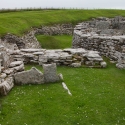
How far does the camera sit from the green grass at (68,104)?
47.1 feet

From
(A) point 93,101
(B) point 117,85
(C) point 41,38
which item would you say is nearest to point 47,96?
(A) point 93,101

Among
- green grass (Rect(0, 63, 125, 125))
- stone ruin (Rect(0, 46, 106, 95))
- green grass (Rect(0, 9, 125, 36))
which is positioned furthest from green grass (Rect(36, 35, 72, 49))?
green grass (Rect(0, 63, 125, 125))

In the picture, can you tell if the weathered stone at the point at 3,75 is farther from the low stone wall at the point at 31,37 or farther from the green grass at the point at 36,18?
the green grass at the point at 36,18

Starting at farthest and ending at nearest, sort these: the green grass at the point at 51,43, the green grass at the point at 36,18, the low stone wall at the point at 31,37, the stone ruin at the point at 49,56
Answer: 1. the green grass at the point at 36,18
2. the green grass at the point at 51,43
3. the low stone wall at the point at 31,37
4. the stone ruin at the point at 49,56

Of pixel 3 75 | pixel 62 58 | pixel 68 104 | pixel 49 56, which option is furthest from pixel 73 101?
pixel 49 56

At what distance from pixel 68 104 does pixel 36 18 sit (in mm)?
34213

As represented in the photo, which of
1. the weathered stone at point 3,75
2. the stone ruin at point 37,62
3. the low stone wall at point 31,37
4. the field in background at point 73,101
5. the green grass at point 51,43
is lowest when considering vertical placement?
the green grass at point 51,43

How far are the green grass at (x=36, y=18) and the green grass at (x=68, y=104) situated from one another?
56.7 ft

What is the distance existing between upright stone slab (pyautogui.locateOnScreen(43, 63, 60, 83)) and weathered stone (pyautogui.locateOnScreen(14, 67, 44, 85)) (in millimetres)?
337

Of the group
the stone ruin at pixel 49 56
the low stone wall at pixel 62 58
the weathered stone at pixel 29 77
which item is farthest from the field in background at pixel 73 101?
the low stone wall at pixel 62 58

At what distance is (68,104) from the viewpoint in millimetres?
15898

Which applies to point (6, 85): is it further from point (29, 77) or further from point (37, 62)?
point (37, 62)

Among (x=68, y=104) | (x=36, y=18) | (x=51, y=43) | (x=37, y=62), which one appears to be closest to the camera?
(x=68, y=104)

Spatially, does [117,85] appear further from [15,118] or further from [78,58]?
[15,118]
